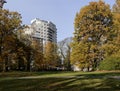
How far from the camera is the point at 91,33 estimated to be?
4747cm

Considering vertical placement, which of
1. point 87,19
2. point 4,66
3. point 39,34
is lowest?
point 4,66

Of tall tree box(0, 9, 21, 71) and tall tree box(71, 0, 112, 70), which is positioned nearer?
tall tree box(71, 0, 112, 70)

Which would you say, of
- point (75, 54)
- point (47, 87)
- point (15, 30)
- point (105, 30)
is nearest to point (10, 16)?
point (15, 30)

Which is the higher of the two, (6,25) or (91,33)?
(6,25)

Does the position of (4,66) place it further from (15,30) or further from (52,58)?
(52,58)

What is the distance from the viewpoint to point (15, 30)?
168ft

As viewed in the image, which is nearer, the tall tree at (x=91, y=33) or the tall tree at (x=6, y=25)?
the tall tree at (x=91, y=33)

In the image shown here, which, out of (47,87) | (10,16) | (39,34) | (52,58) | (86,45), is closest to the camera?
(47,87)

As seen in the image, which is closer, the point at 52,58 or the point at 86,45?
the point at 86,45

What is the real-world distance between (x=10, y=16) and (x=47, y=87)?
36.9m

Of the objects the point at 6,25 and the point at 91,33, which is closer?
the point at 91,33

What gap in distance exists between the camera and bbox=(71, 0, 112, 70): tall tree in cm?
4650

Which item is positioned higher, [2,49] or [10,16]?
[10,16]

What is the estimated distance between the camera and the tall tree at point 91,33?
153 feet
